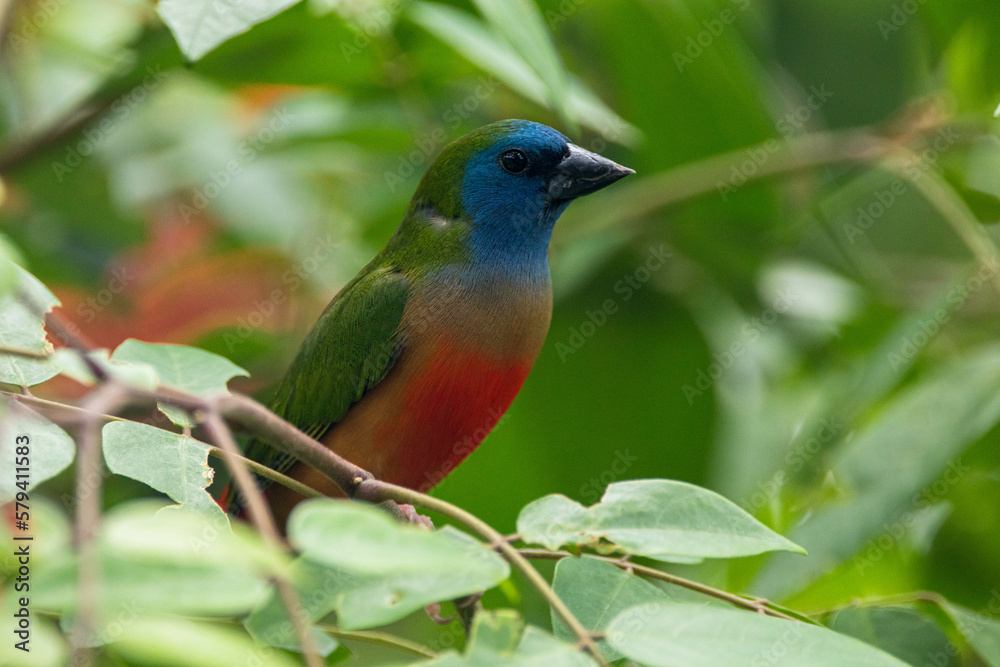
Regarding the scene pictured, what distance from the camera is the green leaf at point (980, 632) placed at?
1.70 m

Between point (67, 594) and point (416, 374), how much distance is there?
160cm

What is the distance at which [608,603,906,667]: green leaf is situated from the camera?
1.03 metres

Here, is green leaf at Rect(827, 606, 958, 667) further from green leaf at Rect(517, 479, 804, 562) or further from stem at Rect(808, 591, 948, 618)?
green leaf at Rect(517, 479, 804, 562)

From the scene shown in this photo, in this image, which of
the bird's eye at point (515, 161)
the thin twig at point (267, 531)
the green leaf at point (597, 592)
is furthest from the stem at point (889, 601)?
the bird's eye at point (515, 161)

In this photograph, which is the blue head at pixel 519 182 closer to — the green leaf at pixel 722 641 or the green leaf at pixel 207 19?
the green leaf at pixel 207 19

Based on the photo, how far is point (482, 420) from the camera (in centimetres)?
240

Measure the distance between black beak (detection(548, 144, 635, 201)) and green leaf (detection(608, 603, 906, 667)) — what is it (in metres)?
1.61

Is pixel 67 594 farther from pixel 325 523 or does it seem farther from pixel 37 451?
pixel 37 451

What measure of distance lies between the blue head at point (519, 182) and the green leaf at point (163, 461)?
4.26 feet

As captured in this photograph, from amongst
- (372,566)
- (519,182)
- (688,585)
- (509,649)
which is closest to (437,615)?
(688,585)

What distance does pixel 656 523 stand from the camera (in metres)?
1.28

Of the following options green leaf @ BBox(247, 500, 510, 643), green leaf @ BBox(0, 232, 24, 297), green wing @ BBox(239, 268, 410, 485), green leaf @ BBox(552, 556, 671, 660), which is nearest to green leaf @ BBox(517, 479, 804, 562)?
green leaf @ BBox(552, 556, 671, 660)

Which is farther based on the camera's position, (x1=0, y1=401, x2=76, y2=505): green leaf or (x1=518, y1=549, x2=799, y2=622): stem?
(x1=518, y1=549, x2=799, y2=622): stem

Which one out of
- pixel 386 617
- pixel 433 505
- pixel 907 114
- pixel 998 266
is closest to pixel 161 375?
pixel 433 505
